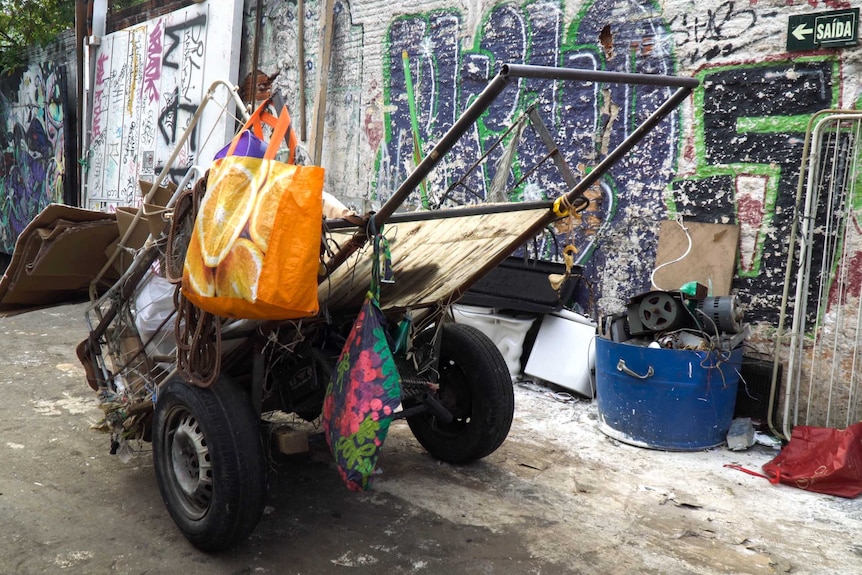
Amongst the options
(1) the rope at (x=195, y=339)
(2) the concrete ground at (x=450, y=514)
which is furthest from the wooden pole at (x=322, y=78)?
Answer: (1) the rope at (x=195, y=339)

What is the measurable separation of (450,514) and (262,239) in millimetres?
1727

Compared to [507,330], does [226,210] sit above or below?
above

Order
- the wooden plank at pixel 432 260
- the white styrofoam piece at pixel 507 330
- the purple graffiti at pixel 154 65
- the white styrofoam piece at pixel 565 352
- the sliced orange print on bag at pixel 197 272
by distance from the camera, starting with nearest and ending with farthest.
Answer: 1. the sliced orange print on bag at pixel 197 272
2. the wooden plank at pixel 432 260
3. the white styrofoam piece at pixel 565 352
4. the white styrofoam piece at pixel 507 330
5. the purple graffiti at pixel 154 65

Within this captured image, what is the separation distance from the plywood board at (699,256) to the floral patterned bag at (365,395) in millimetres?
2983

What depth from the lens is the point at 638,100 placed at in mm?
5395

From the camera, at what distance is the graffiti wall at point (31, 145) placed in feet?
38.3

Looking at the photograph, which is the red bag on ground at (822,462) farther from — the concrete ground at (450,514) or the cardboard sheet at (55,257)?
the cardboard sheet at (55,257)

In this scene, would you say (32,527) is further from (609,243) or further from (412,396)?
(609,243)

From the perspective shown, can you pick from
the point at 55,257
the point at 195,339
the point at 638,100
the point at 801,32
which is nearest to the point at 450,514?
the point at 195,339

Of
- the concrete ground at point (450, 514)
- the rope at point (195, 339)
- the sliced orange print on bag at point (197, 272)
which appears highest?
the sliced orange print on bag at point (197, 272)

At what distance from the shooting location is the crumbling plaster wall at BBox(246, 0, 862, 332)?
4723mm

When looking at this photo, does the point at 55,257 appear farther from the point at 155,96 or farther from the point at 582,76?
the point at 155,96

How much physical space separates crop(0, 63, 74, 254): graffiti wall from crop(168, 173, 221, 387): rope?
391 inches

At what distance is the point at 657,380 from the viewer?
173 inches
